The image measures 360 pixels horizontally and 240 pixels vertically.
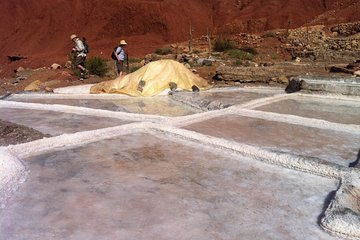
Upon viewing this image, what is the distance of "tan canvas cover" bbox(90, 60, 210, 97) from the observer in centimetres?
661

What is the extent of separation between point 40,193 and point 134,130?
1.48m

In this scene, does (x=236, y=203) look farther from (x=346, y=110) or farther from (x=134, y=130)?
(x=346, y=110)

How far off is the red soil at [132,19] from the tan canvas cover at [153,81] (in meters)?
15.1

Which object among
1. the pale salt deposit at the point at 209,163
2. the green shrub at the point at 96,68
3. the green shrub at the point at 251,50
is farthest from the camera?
the green shrub at the point at 251,50

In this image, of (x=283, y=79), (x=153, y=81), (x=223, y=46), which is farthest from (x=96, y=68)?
(x=223, y=46)

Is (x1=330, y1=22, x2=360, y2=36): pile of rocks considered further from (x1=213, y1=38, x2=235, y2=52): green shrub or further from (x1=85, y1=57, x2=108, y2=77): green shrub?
(x1=85, y1=57, x2=108, y2=77): green shrub

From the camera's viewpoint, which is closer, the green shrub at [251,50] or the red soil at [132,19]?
the green shrub at [251,50]

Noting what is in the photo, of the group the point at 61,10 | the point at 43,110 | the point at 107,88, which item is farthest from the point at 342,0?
the point at 43,110

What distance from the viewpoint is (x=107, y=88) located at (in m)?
6.85

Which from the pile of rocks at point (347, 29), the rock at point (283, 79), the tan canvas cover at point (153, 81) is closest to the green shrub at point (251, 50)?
the pile of rocks at point (347, 29)

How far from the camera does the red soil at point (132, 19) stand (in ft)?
80.2

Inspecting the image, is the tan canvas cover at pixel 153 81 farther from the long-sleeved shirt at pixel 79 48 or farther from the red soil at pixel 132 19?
the red soil at pixel 132 19

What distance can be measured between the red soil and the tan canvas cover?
49.6 feet

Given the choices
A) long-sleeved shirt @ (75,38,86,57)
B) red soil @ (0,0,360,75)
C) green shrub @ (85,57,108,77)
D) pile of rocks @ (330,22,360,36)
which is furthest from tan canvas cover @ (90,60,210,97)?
red soil @ (0,0,360,75)
